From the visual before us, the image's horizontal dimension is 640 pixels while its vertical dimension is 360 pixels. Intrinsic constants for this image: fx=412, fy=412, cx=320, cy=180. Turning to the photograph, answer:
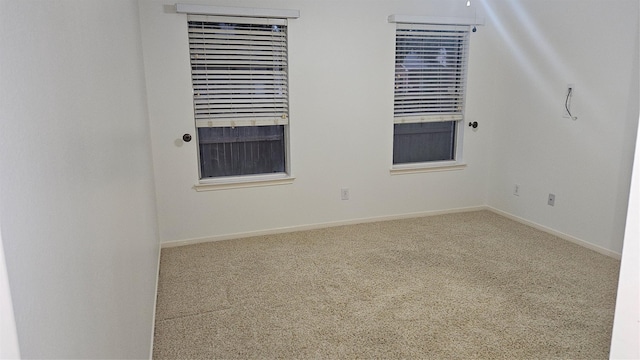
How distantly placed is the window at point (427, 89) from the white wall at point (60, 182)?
345 centimetres

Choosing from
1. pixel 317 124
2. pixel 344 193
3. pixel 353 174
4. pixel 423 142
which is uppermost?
pixel 317 124

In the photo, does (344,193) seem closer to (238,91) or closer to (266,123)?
(266,123)

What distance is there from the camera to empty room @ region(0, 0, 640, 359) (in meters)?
1.82

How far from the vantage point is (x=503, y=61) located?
14.4 feet

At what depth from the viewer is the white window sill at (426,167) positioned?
14.5 feet

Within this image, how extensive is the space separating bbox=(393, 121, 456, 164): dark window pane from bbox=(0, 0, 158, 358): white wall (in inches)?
140

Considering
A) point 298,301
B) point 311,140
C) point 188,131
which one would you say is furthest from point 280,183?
point 298,301

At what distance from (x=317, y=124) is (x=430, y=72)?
1406mm

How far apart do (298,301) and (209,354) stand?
71 cm

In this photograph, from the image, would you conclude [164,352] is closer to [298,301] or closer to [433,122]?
[298,301]

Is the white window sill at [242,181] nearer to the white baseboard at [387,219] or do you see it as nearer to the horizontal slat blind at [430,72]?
the white baseboard at [387,219]

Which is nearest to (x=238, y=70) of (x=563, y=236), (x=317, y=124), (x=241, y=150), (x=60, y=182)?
(x=241, y=150)

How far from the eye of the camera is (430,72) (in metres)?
4.39

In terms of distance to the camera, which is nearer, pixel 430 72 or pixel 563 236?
pixel 563 236
